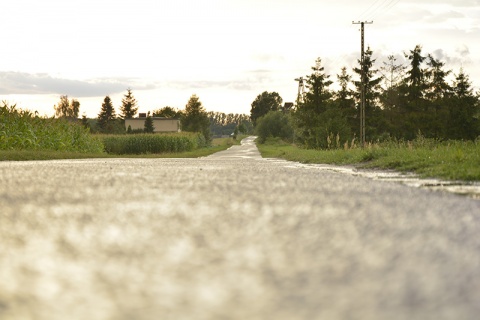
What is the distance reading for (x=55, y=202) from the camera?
15.6ft

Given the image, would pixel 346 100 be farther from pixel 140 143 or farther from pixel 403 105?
pixel 140 143

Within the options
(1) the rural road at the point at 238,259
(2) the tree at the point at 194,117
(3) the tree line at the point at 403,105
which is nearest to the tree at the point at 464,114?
(3) the tree line at the point at 403,105

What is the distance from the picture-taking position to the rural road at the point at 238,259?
177 cm

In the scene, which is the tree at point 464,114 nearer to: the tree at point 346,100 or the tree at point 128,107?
the tree at point 346,100

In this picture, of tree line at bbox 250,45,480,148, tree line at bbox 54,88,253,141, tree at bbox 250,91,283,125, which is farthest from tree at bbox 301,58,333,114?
tree at bbox 250,91,283,125

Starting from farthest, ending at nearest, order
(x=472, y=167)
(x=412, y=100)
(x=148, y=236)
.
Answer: (x=412, y=100), (x=472, y=167), (x=148, y=236)

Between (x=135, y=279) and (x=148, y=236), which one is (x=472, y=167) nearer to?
(x=148, y=236)

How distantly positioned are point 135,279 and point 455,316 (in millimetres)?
1093

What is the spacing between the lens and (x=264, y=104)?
170m

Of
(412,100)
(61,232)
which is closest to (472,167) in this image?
(61,232)

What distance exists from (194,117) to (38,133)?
73637 millimetres

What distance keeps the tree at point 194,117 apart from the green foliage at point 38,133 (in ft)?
214

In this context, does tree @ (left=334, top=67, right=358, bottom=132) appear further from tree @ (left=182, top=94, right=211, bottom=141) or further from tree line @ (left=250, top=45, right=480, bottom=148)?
tree @ (left=182, top=94, right=211, bottom=141)

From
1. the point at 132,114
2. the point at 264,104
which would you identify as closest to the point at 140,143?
the point at 132,114
